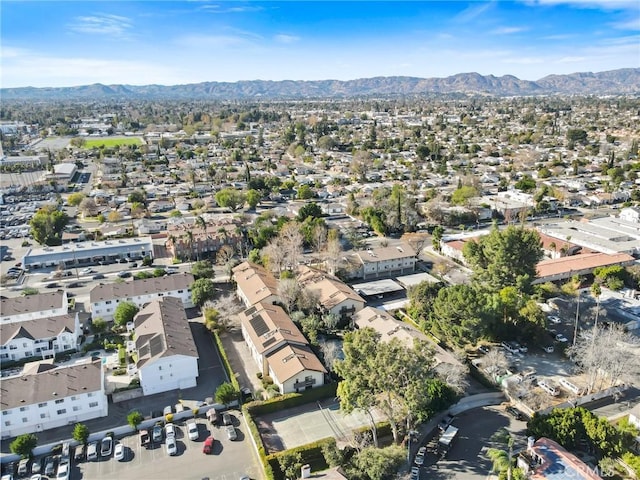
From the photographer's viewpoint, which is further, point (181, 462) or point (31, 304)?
point (31, 304)

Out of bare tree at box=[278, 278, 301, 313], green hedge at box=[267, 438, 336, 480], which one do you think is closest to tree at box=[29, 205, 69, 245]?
bare tree at box=[278, 278, 301, 313]

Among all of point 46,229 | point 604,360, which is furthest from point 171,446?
point 46,229

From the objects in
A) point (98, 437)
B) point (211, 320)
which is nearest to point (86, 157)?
point (211, 320)

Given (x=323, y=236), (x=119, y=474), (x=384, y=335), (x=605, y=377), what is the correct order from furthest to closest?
(x=323, y=236), (x=384, y=335), (x=605, y=377), (x=119, y=474)

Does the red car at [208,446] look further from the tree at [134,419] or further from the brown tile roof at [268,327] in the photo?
the brown tile roof at [268,327]

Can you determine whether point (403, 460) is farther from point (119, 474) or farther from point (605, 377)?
point (605, 377)

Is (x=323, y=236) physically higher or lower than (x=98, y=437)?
higher

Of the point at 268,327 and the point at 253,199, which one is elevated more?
the point at 253,199

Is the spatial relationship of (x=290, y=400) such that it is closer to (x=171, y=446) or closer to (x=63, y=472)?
(x=171, y=446)
